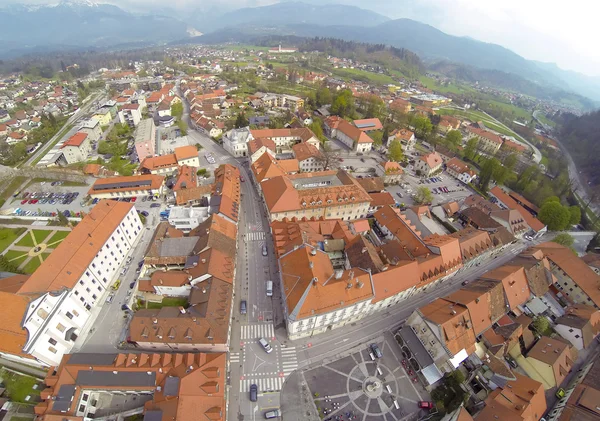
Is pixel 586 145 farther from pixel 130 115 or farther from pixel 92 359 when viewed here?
pixel 130 115

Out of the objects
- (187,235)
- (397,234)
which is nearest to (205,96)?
(187,235)

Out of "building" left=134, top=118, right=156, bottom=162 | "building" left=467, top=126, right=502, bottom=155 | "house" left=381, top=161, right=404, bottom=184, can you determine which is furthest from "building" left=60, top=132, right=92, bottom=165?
"building" left=467, top=126, right=502, bottom=155

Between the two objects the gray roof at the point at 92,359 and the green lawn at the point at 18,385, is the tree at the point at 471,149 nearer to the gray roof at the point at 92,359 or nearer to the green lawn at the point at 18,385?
the gray roof at the point at 92,359

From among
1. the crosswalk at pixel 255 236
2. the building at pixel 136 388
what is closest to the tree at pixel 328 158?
the crosswalk at pixel 255 236

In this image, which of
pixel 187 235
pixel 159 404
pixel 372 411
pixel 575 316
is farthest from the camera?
pixel 187 235

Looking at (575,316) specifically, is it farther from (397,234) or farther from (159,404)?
(159,404)

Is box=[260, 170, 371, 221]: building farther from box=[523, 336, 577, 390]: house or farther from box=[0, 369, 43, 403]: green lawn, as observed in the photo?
box=[0, 369, 43, 403]: green lawn
